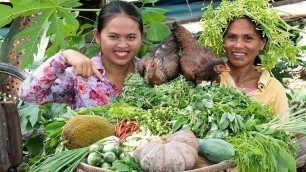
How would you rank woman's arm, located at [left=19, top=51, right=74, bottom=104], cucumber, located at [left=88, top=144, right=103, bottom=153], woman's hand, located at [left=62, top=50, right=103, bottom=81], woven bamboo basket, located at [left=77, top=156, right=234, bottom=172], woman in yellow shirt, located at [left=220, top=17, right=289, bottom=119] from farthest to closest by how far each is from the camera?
1. woman in yellow shirt, located at [left=220, top=17, right=289, bottom=119]
2. woman's arm, located at [left=19, top=51, right=74, bottom=104]
3. woman's hand, located at [left=62, top=50, right=103, bottom=81]
4. cucumber, located at [left=88, top=144, right=103, bottom=153]
5. woven bamboo basket, located at [left=77, top=156, right=234, bottom=172]

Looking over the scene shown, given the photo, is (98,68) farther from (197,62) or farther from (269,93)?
(269,93)

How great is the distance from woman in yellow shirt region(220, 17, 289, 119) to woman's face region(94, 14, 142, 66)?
0.69 metres

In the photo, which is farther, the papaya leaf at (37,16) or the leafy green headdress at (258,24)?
the leafy green headdress at (258,24)

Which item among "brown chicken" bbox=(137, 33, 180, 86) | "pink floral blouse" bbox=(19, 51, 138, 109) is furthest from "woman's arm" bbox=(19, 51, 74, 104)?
"brown chicken" bbox=(137, 33, 180, 86)

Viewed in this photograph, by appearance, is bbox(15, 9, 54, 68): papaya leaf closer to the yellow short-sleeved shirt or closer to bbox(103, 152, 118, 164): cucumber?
the yellow short-sleeved shirt

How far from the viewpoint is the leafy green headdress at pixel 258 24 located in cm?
424

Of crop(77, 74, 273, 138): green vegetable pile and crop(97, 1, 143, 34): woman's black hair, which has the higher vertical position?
crop(97, 1, 143, 34): woman's black hair

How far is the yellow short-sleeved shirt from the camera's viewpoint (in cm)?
409

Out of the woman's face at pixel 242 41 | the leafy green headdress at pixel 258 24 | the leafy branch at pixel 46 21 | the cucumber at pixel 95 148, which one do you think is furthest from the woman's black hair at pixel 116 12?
the cucumber at pixel 95 148

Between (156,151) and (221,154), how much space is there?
1.07 ft

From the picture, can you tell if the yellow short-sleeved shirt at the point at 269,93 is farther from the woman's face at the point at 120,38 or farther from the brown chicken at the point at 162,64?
the woman's face at the point at 120,38

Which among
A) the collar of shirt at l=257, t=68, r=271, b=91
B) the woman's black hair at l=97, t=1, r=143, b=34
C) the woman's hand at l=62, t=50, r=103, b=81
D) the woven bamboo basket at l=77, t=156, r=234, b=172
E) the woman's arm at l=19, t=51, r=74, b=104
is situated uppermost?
the woman's black hair at l=97, t=1, r=143, b=34

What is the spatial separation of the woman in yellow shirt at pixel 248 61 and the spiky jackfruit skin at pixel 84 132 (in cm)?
141

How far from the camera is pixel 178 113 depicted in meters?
3.17
